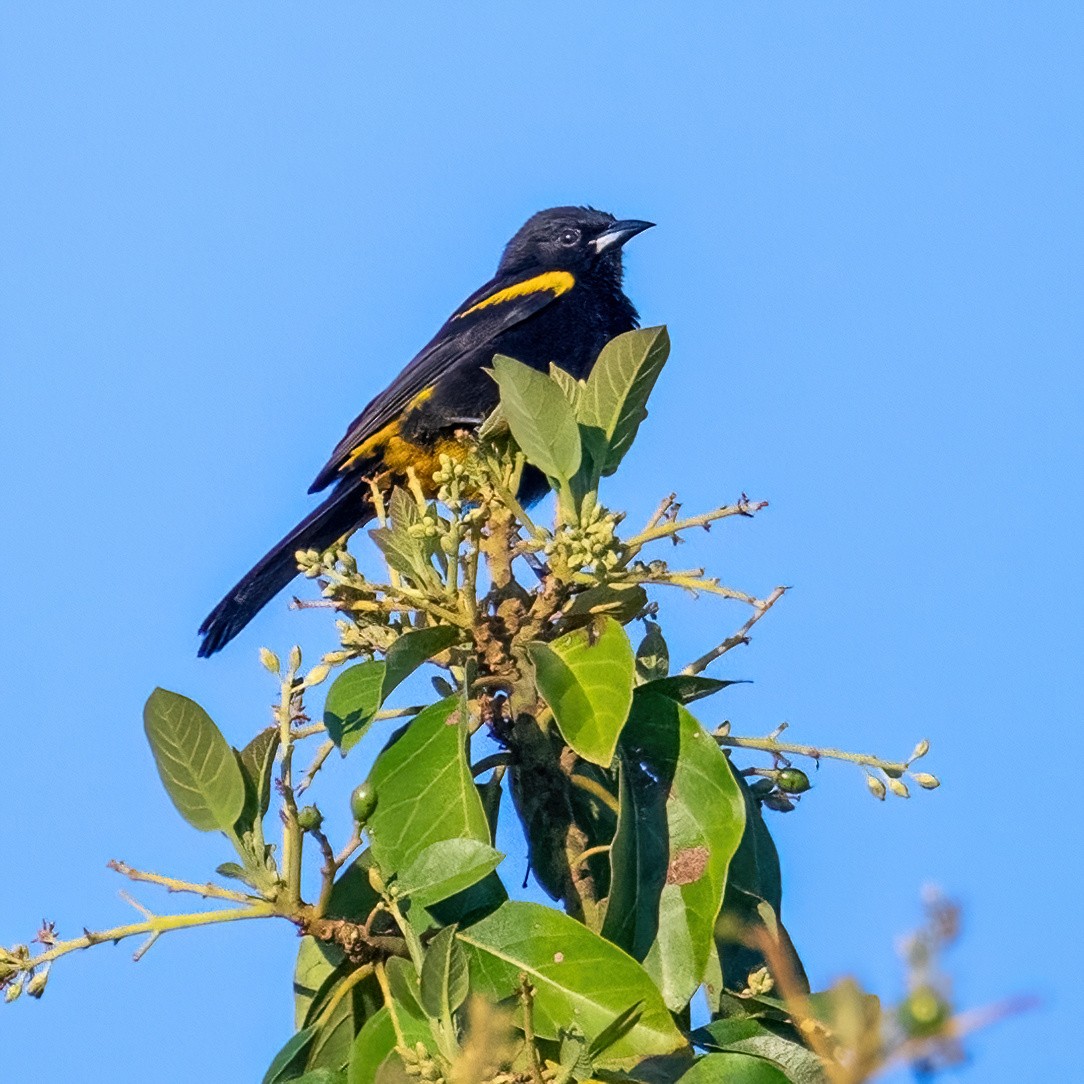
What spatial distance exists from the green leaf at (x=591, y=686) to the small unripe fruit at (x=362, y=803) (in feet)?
0.89

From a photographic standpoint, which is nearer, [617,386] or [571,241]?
[617,386]

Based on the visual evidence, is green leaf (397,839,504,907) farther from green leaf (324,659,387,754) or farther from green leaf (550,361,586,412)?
green leaf (550,361,586,412)

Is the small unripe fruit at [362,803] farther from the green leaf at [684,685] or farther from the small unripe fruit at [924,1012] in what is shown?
the small unripe fruit at [924,1012]

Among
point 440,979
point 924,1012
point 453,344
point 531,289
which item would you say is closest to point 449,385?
point 453,344

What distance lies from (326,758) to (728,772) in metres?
0.59

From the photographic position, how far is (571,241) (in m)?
5.99

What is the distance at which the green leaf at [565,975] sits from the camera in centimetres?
173

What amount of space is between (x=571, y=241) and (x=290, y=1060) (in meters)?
4.52

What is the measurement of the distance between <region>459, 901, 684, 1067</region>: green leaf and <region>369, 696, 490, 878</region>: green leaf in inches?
5.0

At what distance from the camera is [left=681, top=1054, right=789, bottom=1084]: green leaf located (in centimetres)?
181

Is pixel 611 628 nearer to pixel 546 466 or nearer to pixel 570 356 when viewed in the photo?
pixel 546 466

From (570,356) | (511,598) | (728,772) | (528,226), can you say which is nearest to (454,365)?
(570,356)

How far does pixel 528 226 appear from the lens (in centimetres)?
636

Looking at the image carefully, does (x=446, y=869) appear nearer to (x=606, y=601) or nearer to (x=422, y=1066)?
(x=422, y=1066)
